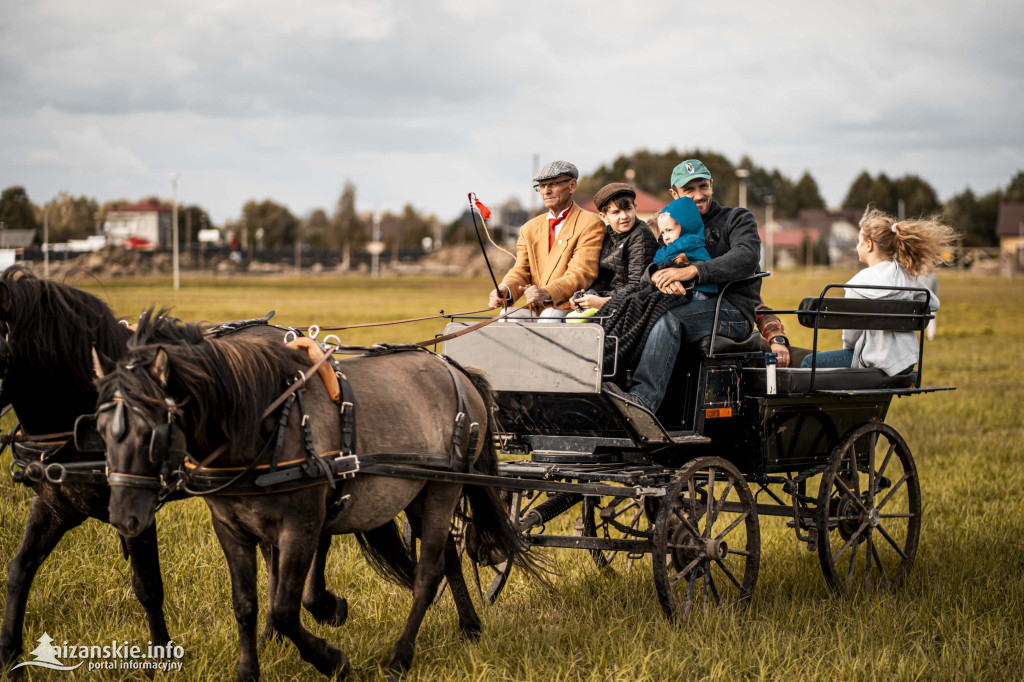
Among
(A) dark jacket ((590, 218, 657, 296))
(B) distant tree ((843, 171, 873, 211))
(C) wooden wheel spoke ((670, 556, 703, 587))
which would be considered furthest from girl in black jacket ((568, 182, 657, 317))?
(B) distant tree ((843, 171, 873, 211))

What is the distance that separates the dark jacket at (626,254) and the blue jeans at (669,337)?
0.46 m

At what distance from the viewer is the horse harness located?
399cm

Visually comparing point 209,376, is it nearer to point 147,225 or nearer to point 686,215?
point 686,215

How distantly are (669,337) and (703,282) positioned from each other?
410 mm

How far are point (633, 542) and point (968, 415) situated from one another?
32.5ft

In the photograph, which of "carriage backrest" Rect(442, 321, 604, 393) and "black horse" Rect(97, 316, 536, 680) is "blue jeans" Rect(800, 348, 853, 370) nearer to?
"carriage backrest" Rect(442, 321, 604, 393)

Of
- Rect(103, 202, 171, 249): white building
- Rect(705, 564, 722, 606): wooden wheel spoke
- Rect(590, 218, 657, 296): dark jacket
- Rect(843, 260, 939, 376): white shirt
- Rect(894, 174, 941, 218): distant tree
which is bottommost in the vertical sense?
Rect(705, 564, 722, 606): wooden wheel spoke

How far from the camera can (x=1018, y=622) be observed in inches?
225

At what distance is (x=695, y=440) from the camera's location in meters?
5.96

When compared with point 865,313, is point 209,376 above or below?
below

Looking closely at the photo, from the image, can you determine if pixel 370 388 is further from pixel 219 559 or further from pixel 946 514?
pixel 946 514

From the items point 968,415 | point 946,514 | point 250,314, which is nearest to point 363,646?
point 946,514

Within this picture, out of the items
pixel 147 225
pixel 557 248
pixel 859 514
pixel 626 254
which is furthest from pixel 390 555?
pixel 147 225

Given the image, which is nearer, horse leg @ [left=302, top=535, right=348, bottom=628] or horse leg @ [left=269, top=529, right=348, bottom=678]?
horse leg @ [left=269, top=529, right=348, bottom=678]
